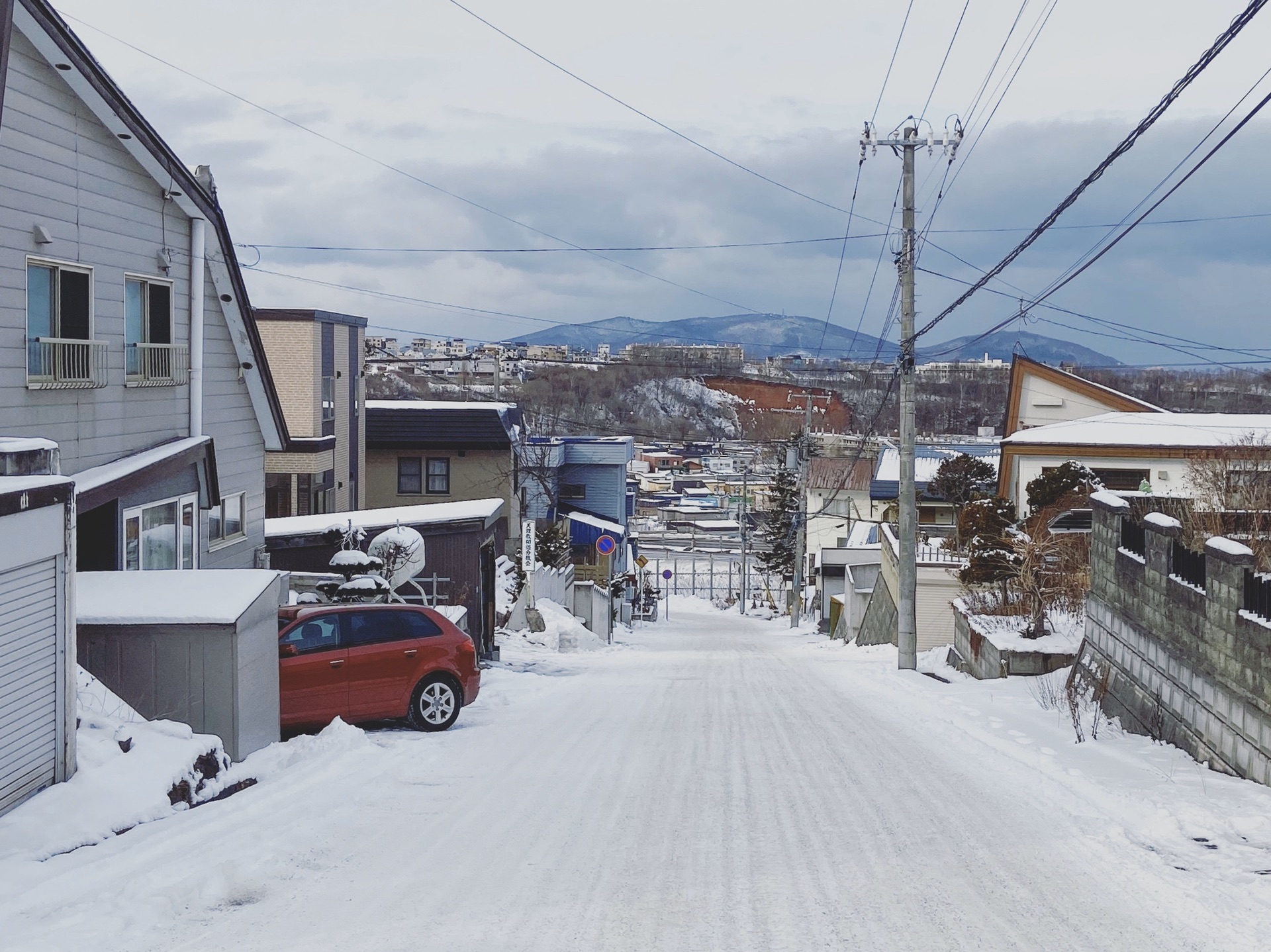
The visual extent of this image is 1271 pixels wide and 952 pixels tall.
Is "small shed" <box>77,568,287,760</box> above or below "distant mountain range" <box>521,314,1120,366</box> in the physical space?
below

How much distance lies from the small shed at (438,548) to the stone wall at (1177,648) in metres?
11.9

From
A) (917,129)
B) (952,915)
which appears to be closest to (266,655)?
(952,915)

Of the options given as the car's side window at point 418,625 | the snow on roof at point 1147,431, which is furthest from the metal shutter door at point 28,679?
the snow on roof at point 1147,431

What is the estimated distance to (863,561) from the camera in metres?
51.3

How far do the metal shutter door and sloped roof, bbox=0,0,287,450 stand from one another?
18.9 feet

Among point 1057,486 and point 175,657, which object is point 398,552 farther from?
point 1057,486

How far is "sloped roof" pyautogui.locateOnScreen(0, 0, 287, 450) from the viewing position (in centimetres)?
1304

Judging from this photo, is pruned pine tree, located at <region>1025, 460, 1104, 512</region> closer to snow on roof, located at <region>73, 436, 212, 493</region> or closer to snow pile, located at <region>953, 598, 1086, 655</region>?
snow pile, located at <region>953, 598, 1086, 655</region>

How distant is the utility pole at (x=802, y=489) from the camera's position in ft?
167

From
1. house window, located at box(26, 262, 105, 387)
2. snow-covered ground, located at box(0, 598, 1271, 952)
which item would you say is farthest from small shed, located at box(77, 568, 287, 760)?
house window, located at box(26, 262, 105, 387)

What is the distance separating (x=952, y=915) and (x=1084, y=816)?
9.82 feet

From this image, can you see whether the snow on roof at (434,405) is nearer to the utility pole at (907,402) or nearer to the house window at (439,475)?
the house window at (439,475)

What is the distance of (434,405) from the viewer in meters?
42.5

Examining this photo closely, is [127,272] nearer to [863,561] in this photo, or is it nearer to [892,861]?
[892,861]
